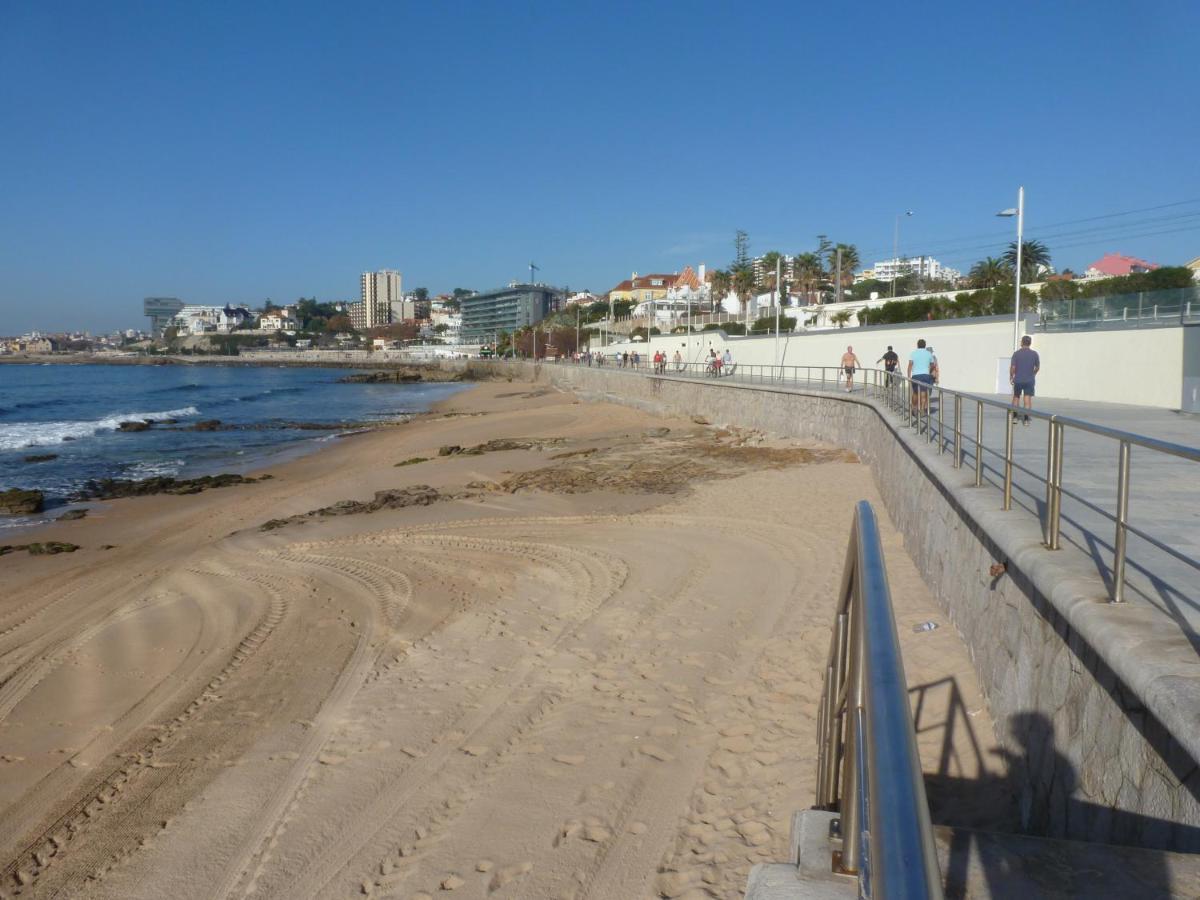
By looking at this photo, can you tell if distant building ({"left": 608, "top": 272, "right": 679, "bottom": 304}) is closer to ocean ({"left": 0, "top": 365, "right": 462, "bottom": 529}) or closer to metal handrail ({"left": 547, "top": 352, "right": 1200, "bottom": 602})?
ocean ({"left": 0, "top": 365, "right": 462, "bottom": 529})

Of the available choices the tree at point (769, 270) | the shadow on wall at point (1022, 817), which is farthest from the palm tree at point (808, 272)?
the shadow on wall at point (1022, 817)

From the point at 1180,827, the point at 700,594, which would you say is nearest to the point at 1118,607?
the point at 1180,827

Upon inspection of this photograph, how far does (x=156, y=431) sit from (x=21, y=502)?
71.1 feet

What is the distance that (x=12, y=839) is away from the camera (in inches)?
200

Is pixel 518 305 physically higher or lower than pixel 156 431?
higher

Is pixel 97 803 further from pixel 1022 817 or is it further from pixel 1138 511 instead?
pixel 1138 511

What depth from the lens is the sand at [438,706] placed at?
15.1 feet

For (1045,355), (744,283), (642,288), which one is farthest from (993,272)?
(642,288)

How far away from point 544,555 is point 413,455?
1548 cm

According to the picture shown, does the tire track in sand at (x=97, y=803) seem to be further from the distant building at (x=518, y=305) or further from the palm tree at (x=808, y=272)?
the distant building at (x=518, y=305)

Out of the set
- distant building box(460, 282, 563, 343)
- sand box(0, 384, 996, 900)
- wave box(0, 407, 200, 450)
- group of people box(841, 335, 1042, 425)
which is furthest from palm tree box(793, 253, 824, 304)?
distant building box(460, 282, 563, 343)

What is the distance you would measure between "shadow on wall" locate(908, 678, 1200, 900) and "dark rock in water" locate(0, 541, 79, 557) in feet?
40.8

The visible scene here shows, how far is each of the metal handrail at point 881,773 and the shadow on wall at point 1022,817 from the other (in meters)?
0.56

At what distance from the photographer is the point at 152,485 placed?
20.5m
